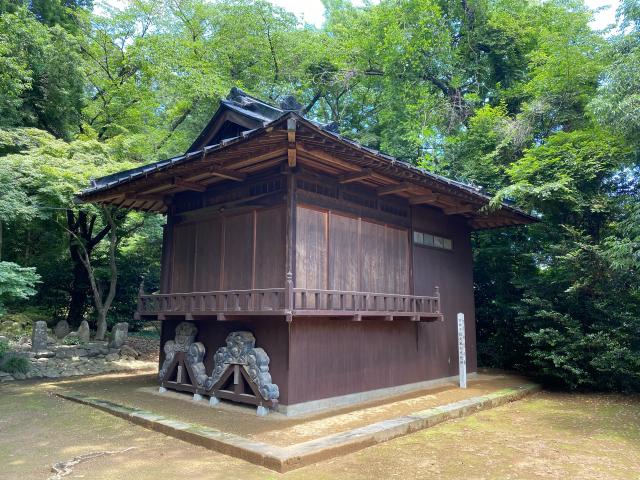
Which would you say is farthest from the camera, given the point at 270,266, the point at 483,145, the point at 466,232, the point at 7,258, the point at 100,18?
the point at 100,18

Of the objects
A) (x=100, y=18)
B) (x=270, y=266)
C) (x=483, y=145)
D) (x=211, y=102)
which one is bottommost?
(x=270, y=266)

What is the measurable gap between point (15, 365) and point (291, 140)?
1126 centimetres

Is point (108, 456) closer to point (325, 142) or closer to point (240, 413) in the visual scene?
point (240, 413)

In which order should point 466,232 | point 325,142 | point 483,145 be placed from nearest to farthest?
point 325,142 → point 466,232 → point 483,145

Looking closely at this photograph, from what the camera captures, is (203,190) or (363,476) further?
(203,190)

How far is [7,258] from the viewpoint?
63.1ft

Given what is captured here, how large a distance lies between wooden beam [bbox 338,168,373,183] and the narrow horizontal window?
9.90 ft

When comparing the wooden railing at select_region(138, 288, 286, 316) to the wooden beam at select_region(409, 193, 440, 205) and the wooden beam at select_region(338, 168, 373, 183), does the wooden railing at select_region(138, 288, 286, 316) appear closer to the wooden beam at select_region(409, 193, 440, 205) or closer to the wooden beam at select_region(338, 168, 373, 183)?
the wooden beam at select_region(338, 168, 373, 183)

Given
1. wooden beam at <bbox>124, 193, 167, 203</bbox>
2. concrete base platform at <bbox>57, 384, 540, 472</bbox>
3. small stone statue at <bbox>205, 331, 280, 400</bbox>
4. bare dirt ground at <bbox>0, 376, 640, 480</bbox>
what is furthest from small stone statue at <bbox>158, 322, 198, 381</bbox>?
wooden beam at <bbox>124, 193, 167, 203</bbox>

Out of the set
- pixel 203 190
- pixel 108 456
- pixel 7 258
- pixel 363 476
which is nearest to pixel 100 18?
pixel 7 258

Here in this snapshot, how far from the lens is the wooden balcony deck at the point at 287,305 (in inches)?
292

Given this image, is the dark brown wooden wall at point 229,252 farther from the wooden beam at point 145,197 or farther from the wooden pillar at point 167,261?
the wooden beam at point 145,197

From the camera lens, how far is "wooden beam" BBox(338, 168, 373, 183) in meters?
8.24

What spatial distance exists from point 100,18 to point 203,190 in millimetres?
16901
